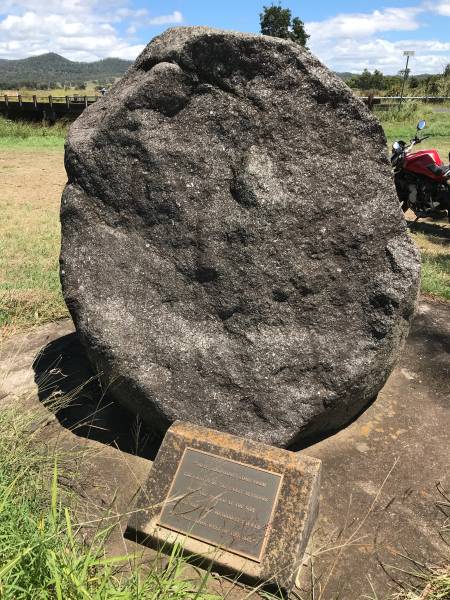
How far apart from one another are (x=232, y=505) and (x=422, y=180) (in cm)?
631

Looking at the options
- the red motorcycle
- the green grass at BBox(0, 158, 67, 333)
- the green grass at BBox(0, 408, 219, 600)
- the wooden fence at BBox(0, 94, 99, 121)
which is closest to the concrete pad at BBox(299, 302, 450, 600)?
the green grass at BBox(0, 408, 219, 600)

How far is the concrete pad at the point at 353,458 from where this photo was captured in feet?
7.88

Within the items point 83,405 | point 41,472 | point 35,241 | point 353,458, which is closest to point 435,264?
point 353,458

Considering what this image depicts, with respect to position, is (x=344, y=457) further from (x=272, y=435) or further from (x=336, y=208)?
(x=336, y=208)

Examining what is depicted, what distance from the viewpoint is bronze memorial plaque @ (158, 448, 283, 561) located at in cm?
223

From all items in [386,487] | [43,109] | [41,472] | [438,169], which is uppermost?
[43,109]

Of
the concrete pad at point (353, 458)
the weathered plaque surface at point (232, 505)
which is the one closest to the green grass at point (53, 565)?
the weathered plaque surface at point (232, 505)

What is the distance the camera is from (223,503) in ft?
7.55

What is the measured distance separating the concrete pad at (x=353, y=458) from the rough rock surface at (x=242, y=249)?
246 millimetres

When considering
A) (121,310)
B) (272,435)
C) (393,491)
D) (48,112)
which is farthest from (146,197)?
(48,112)

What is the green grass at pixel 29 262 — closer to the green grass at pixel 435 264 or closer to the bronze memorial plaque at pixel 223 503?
the bronze memorial plaque at pixel 223 503

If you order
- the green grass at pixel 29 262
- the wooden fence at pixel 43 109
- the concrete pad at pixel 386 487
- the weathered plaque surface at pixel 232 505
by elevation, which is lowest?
the concrete pad at pixel 386 487

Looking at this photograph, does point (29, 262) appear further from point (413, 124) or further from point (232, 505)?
point (413, 124)

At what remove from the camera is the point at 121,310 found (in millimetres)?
2961
